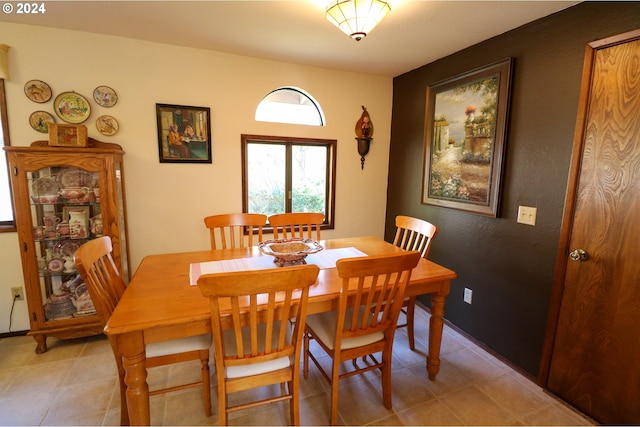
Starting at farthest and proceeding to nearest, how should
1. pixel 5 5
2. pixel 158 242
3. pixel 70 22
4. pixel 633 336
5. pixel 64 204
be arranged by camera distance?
pixel 158 242
pixel 64 204
pixel 70 22
pixel 5 5
pixel 633 336

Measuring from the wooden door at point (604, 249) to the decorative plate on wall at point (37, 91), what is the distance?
11.5 ft

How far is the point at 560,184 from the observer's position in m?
1.82

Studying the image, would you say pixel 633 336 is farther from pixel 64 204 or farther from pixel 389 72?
pixel 64 204

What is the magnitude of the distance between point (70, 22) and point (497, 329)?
3757mm

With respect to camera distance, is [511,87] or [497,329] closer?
[511,87]

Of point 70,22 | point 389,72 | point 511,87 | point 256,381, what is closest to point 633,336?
point 511,87

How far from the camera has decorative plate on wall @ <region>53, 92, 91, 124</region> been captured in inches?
87.7

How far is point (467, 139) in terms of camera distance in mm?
2391

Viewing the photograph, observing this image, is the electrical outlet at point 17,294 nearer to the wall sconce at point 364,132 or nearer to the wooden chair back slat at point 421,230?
the wooden chair back slat at point 421,230

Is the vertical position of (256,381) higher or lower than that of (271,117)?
lower

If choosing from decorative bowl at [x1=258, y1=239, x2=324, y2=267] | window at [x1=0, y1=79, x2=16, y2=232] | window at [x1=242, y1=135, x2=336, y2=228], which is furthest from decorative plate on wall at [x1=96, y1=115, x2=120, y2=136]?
decorative bowl at [x1=258, y1=239, x2=324, y2=267]

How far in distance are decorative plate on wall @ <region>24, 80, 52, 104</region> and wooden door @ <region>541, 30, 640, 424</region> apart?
11.5 feet

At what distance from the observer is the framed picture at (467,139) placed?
7.06 ft

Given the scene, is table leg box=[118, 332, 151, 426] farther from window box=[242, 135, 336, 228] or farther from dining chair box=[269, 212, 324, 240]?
window box=[242, 135, 336, 228]
